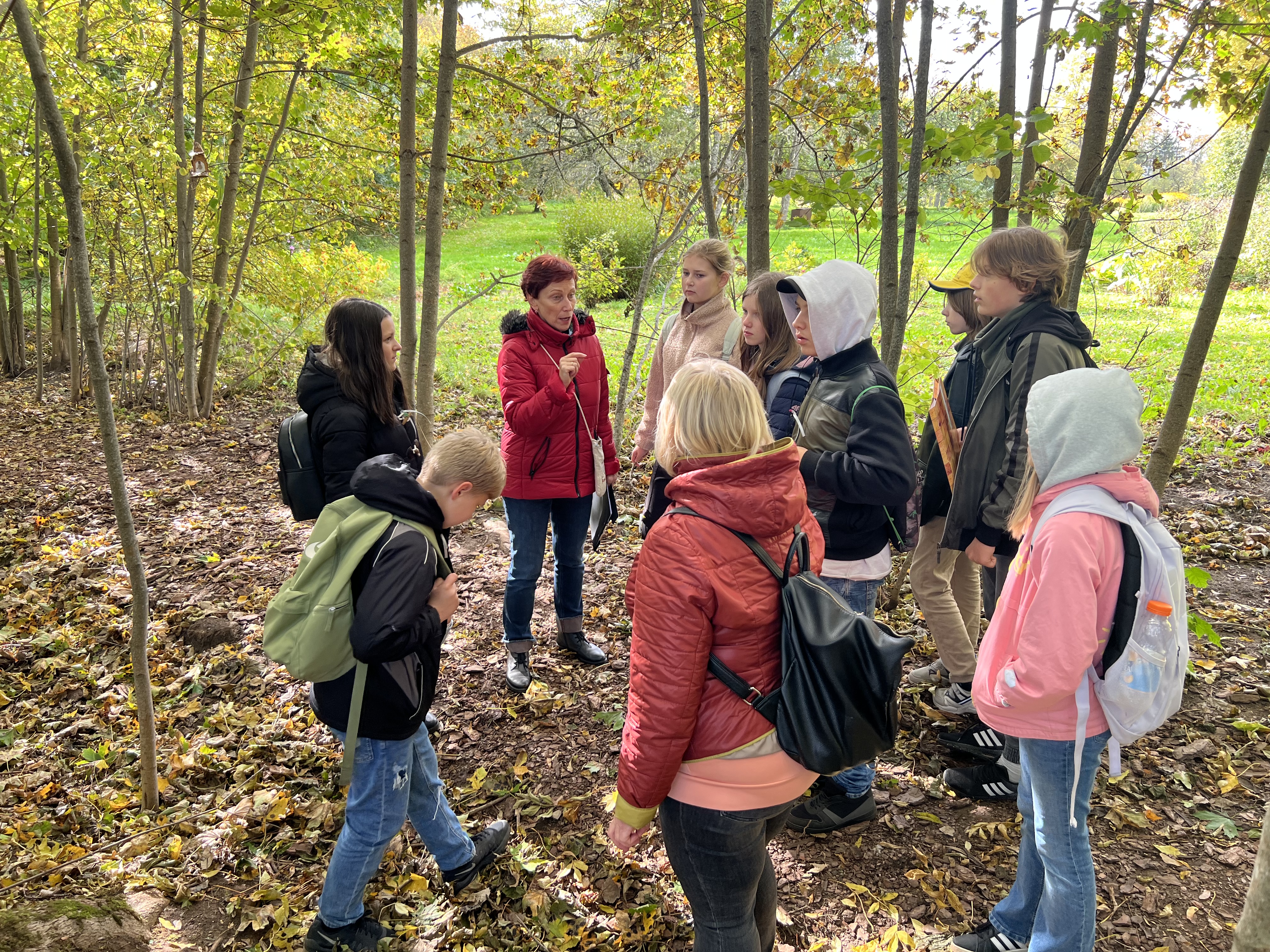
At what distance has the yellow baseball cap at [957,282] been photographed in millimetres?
3301

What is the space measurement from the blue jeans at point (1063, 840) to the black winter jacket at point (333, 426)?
2.24 m

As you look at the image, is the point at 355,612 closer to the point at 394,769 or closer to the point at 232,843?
the point at 394,769

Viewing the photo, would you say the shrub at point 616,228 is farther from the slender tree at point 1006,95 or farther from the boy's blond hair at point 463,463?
the boy's blond hair at point 463,463

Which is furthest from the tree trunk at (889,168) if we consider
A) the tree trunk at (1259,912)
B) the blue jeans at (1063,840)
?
the tree trunk at (1259,912)

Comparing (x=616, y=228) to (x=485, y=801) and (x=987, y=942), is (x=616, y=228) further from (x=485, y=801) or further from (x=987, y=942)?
(x=987, y=942)

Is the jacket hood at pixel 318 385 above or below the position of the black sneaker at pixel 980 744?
above

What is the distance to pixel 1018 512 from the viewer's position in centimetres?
214

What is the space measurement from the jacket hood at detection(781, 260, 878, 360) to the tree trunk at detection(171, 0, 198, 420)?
24.2 feet

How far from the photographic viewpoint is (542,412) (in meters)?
3.57

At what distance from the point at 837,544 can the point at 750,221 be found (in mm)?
2172

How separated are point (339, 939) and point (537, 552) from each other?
1820 mm

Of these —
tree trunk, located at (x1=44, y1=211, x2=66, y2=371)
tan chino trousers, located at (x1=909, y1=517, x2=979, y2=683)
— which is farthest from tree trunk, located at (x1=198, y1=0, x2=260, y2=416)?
tan chino trousers, located at (x1=909, y1=517, x2=979, y2=683)

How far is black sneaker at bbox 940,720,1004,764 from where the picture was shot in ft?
10.6

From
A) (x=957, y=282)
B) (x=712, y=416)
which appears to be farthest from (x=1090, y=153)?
(x=712, y=416)
